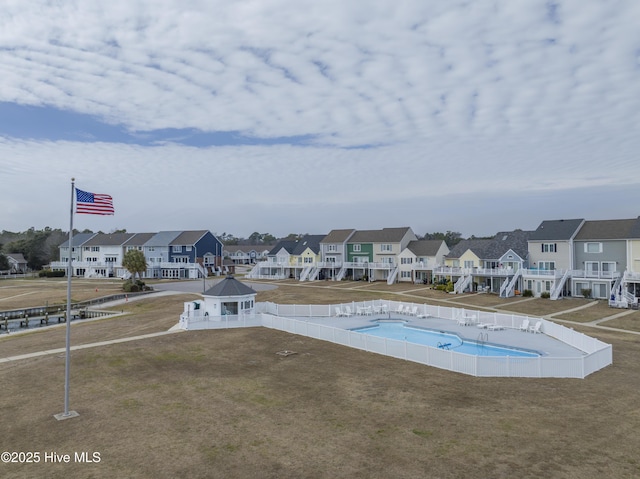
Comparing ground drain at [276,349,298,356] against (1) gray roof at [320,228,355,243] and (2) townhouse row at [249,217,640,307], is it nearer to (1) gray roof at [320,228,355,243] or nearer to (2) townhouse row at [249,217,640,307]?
(2) townhouse row at [249,217,640,307]

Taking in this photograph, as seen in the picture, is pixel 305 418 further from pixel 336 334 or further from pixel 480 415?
pixel 336 334

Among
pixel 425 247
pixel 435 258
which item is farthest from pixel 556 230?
pixel 425 247

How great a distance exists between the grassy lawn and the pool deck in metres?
3.35

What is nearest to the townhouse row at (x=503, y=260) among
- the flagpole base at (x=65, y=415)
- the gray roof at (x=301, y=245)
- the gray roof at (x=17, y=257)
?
the gray roof at (x=301, y=245)

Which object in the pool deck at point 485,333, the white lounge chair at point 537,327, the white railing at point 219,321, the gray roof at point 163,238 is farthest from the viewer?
the gray roof at point 163,238

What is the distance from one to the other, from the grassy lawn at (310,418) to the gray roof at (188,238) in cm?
6214

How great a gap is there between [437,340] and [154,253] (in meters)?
72.0

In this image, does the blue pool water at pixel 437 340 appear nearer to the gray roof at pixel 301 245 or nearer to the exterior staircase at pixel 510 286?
the exterior staircase at pixel 510 286

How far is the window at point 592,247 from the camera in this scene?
49469mm

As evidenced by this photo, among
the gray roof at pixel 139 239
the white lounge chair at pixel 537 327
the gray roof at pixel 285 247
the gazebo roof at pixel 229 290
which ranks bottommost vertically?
the white lounge chair at pixel 537 327

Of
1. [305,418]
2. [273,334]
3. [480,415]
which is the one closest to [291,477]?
[305,418]

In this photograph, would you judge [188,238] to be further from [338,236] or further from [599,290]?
[599,290]

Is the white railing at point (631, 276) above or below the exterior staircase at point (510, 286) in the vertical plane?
above

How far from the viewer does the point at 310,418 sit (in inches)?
603
